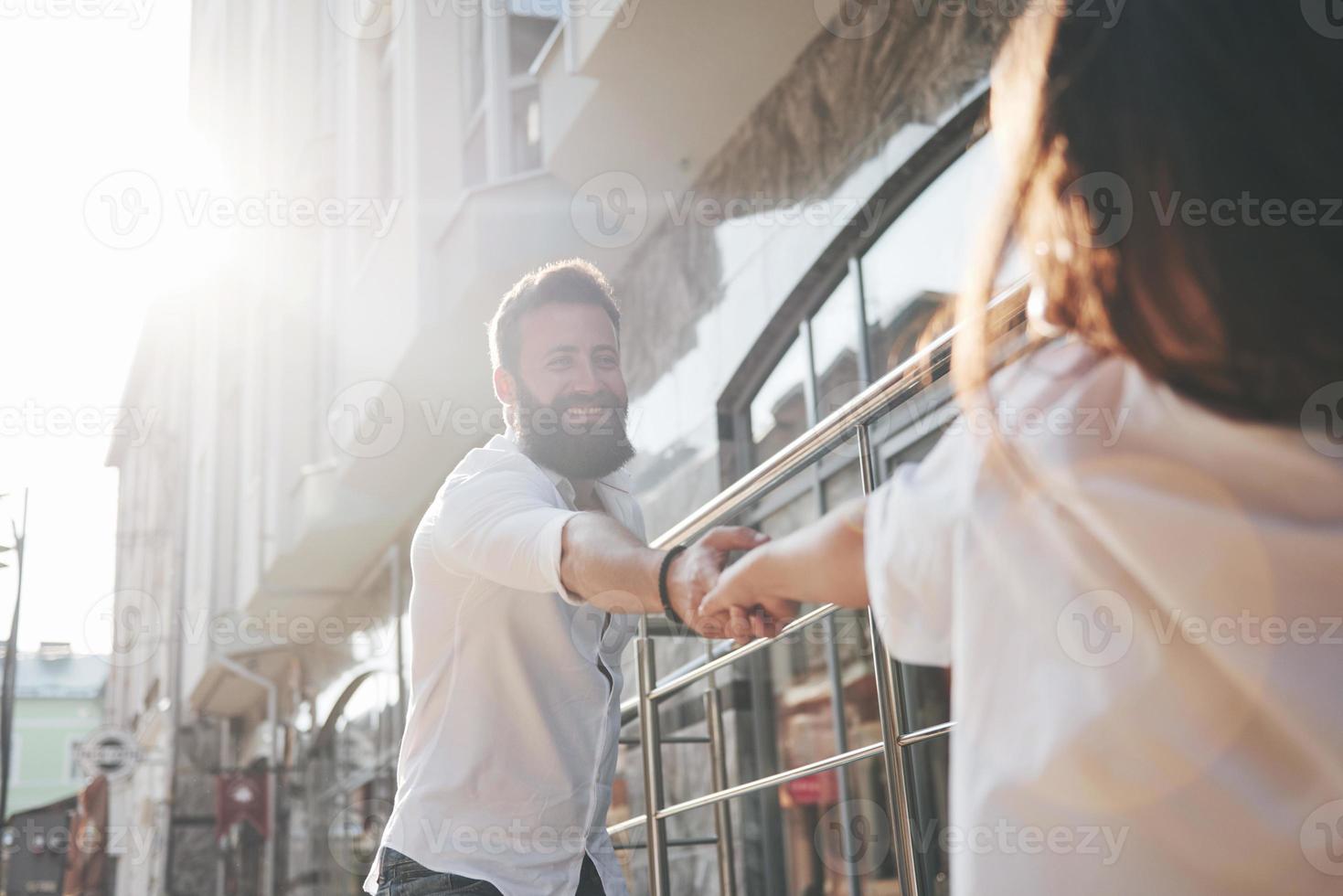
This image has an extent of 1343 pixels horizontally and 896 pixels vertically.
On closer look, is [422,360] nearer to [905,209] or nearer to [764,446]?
[764,446]

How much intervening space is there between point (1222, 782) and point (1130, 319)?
379 mm

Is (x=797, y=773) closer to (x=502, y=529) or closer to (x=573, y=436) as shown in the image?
(x=573, y=436)

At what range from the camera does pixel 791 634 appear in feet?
10.5

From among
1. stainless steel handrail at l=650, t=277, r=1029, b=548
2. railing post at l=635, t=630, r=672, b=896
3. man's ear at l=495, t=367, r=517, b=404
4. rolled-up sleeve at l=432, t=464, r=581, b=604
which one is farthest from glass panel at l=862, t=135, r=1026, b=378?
rolled-up sleeve at l=432, t=464, r=581, b=604

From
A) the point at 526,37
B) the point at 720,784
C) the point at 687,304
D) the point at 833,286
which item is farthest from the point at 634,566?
the point at 526,37

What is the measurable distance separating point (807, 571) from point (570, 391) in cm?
165

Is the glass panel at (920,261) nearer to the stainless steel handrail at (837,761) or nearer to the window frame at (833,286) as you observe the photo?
the window frame at (833,286)

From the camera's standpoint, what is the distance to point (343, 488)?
1249 centimetres

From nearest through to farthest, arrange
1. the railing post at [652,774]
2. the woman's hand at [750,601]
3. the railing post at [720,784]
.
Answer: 1. the woman's hand at [750,601]
2. the railing post at [652,774]
3. the railing post at [720,784]

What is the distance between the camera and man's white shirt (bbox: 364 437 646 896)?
2.61 m

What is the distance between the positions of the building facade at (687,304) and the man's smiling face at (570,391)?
1.38 ft

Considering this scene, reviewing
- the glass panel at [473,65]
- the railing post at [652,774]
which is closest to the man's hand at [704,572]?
the railing post at [652,774]

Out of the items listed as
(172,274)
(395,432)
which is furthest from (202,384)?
(395,432)

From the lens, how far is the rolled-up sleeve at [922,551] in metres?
1.18
